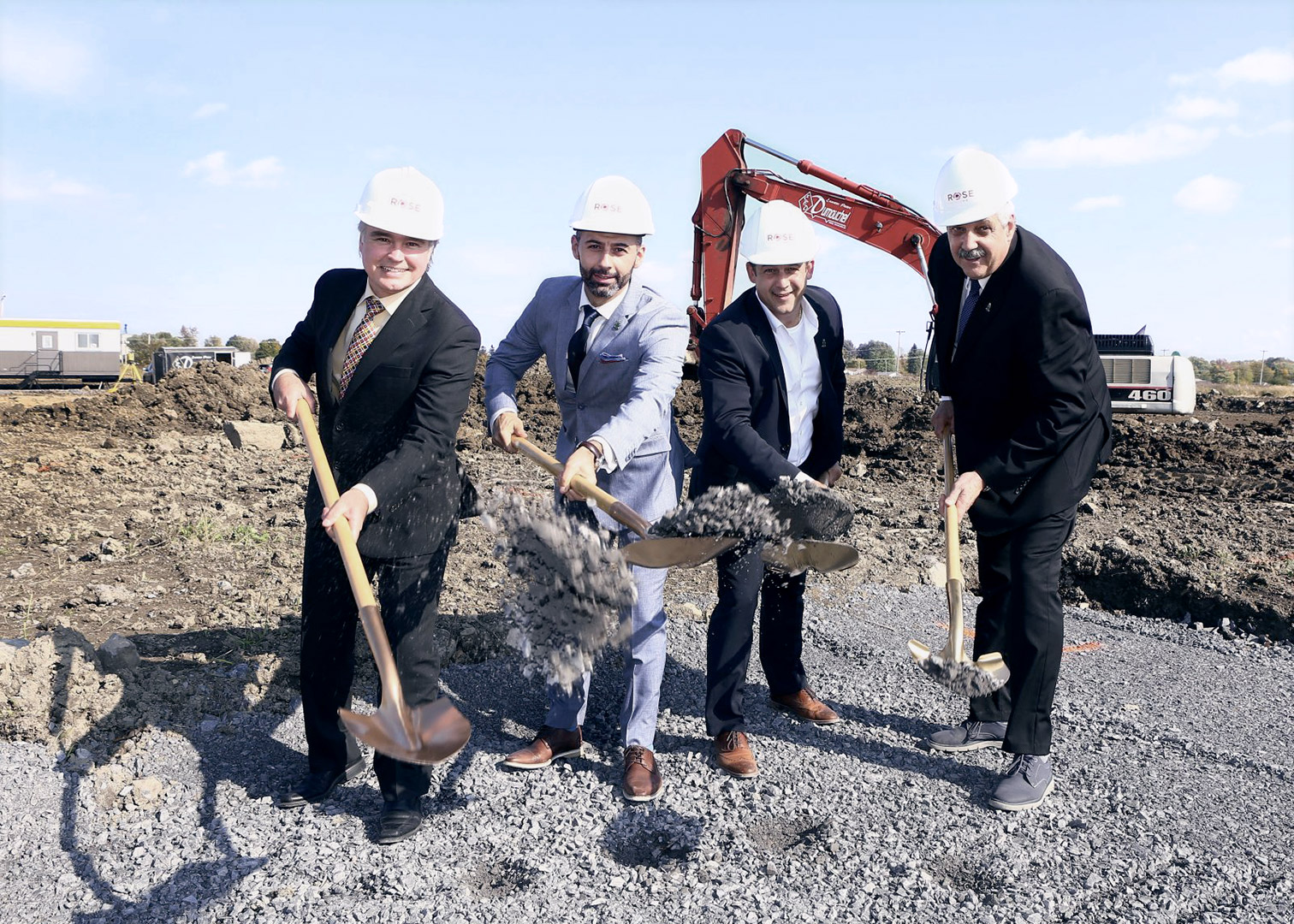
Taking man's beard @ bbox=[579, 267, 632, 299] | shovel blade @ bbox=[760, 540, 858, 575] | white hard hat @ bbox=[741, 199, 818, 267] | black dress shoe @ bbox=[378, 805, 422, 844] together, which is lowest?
black dress shoe @ bbox=[378, 805, 422, 844]

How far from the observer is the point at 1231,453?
11.4 metres

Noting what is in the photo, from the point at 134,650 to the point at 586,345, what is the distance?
7.54ft

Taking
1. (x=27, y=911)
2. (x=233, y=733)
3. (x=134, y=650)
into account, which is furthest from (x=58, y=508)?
(x=27, y=911)

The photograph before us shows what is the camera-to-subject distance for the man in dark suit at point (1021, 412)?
3148mm

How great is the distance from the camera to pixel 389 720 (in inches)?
97.5

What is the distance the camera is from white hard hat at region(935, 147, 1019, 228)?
10.3 feet

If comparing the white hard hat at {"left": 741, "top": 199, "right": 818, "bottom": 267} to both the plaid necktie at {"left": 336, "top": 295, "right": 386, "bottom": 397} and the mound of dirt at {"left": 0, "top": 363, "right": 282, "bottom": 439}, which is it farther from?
the mound of dirt at {"left": 0, "top": 363, "right": 282, "bottom": 439}

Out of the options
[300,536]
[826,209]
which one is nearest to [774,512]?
[300,536]

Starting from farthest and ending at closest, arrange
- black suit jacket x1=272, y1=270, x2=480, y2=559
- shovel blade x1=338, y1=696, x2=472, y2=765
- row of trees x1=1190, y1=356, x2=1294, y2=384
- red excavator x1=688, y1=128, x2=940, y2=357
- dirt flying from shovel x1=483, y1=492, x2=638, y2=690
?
row of trees x1=1190, y1=356, x2=1294, y2=384 < red excavator x1=688, y1=128, x2=940, y2=357 < dirt flying from shovel x1=483, y1=492, x2=638, y2=690 < black suit jacket x1=272, y1=270, x2=480, y2=559 < shovel blade x1=338, y1=696, x2=472, y2=765

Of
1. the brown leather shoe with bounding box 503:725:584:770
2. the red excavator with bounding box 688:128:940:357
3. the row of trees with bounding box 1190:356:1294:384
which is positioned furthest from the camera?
the row of trees with bounding box 1190:356:1294:384

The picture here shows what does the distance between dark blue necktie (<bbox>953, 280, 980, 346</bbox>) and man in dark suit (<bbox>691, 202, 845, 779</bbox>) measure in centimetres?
46

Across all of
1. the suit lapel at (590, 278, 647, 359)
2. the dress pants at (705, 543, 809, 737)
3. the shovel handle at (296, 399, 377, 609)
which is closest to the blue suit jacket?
the suit lapel at (590, 278, 647, 359)

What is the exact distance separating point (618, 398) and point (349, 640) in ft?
4.00

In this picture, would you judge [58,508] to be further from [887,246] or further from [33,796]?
[887,246]
